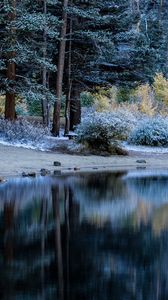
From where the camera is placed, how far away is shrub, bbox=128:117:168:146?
3028cm

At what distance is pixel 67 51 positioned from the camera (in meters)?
33.1

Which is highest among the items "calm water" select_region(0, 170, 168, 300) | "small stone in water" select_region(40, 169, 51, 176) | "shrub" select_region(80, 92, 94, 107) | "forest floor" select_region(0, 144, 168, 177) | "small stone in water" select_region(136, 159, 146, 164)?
"calm water" select_region(0, 170, 168, 300)

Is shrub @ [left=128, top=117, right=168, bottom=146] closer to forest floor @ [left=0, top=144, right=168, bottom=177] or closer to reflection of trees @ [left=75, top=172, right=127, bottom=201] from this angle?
forest floor @ [left=0, top=144, right=168, bottom=177]

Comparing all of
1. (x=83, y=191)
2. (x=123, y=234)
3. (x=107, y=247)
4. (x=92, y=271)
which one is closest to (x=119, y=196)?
(x=83, y=191)

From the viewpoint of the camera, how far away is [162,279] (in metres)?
6.91

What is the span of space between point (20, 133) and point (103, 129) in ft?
12.3

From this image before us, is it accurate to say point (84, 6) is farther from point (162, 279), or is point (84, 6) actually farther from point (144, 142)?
point (162, 279)

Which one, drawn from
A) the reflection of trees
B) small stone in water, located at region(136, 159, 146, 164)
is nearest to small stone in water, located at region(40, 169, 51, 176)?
the reflection of trees

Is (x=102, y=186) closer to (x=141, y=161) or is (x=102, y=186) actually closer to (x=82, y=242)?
(x=82, y=242)

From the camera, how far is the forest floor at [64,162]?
20.3 m

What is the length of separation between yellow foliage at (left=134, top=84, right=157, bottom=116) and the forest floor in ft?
68.8

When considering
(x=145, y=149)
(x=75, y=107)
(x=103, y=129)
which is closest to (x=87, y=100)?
Answer: (x=75, y=107)

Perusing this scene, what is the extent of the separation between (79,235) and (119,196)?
194 inches

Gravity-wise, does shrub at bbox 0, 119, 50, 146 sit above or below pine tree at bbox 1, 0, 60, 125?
below
